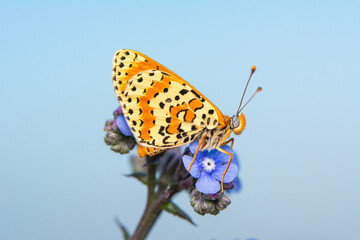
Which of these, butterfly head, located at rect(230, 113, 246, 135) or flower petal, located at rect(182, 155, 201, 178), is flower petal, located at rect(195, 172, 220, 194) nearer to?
flower petal, located at rect(182, 155, 201, 178)

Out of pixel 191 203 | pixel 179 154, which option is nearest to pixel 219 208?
pixel 191 203

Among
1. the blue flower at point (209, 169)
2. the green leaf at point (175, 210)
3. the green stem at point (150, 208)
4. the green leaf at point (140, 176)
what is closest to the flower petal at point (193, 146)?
the blue flower at point (209, 169)

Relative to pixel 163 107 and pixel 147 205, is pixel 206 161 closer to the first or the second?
pixel 163 107

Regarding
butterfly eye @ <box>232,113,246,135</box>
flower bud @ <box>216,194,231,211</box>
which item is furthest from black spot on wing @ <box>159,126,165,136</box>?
flower bud @ <box>216,194,231,211</box>

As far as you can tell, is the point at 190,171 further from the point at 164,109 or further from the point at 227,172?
the point at 164,109

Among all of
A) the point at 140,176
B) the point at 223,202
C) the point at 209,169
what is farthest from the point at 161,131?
the point at 140,176

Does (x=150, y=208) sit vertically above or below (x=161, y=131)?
below
